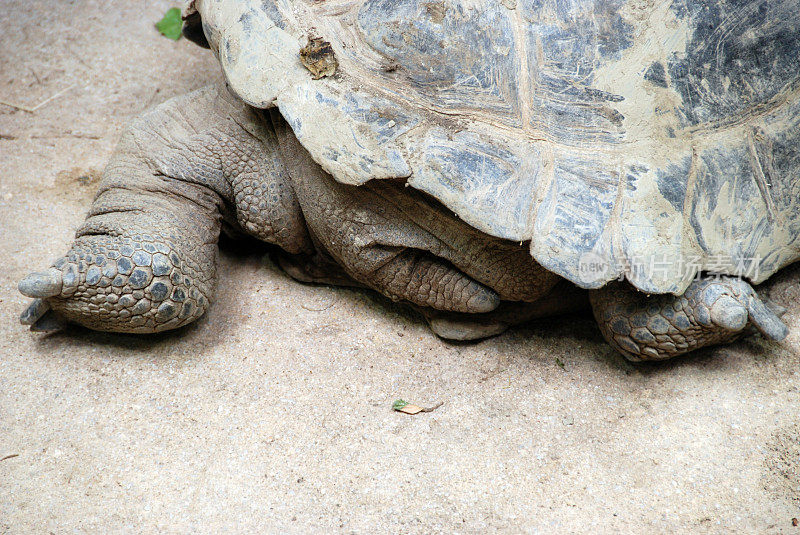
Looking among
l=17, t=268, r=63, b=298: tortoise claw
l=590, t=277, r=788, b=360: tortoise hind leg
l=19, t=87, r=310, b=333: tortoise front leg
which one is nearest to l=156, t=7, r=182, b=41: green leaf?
l=19, t=87, r=310, b=333: tortoise front leg

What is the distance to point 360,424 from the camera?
7.88 ft

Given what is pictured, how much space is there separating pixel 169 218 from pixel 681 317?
1.98m

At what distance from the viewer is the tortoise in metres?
2.23

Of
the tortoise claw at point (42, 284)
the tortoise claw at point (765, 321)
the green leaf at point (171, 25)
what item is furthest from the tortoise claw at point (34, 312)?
the tortoise claw at point (765, 321)

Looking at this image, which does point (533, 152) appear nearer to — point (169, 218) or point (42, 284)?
point (169, 218)

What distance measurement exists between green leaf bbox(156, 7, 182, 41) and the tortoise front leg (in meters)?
1.22

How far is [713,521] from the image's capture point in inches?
82.7

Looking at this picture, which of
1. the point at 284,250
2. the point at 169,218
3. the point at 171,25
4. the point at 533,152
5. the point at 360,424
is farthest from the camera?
the point at 171,25

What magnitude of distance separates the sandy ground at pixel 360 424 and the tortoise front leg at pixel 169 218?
0.20 metres

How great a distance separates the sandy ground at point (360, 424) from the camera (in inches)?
83.0

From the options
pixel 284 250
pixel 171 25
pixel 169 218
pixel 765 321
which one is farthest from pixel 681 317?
pixel 171 25

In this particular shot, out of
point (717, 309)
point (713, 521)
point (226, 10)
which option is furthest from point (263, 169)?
point (713, 521)

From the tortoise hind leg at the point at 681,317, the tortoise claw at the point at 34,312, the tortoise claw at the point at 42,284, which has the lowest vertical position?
the tortoise claw at the point at 34,312

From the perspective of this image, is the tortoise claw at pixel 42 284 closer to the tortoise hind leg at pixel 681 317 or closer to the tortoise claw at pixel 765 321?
the tortoise hind leg at pixel 681 317
